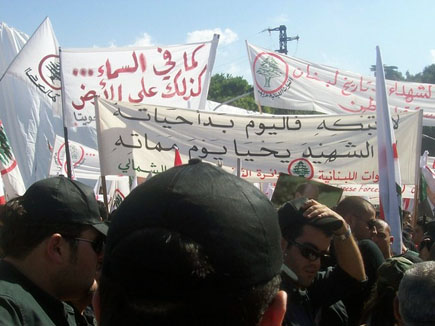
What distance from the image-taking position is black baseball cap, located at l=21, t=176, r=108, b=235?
1.92 m

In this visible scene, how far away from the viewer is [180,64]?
7.72 metres

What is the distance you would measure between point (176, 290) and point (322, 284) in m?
1.86

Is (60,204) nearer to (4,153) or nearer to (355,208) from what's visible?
(355,208)

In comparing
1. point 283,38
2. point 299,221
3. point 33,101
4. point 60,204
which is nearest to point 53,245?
point 60,204

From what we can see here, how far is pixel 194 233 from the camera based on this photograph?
84 centimetres

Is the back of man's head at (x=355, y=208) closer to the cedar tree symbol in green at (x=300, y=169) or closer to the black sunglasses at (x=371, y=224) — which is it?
the black sunglasses at (x=371, y=224)

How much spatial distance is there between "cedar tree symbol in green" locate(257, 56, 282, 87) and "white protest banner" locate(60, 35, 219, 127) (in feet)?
6.07

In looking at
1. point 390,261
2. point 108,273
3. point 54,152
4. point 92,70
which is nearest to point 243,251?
point 108,273

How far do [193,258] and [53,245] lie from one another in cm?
120

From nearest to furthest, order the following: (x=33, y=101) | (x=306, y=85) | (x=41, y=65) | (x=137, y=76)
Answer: (x=137, y=76) < (x=41, y=65) < (x=33, y=101) < (x=306, y=85)

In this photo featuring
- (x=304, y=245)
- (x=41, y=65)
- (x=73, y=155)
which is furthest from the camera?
(x=73, y=155)

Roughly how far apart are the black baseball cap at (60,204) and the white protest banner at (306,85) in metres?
7.48

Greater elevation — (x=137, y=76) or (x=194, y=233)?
(x=137, y=76)

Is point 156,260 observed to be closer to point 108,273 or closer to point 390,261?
point 108,273
